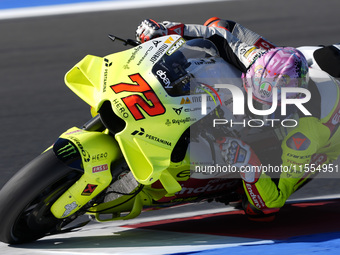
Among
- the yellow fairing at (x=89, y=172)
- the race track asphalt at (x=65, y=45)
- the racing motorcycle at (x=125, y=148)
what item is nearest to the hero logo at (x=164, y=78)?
the racing motorcycle at (x=125, y=148)

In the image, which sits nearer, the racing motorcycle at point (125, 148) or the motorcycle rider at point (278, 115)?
the racing motorcycle at point (125, 148)

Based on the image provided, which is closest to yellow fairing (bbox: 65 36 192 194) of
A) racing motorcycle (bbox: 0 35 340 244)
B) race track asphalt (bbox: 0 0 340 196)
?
racing motorcycle (bbox: 0 35 340 244)

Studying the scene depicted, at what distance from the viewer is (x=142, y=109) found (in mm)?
3188

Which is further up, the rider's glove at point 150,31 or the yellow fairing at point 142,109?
the rider's glove at point 150,31

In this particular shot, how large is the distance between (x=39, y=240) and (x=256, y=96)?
1.46 metres

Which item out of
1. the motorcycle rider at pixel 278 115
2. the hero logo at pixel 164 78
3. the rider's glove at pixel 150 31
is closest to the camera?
the hero logo at pixel 164 78

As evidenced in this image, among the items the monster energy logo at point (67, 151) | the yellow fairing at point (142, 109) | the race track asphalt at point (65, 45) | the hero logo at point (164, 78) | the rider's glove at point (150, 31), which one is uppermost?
the rider's glove at point (150, 31)

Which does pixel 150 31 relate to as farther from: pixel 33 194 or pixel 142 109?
pixel 33 194

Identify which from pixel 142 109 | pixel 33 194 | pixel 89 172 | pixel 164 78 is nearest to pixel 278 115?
pixel 164 78

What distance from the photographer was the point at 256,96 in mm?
3521

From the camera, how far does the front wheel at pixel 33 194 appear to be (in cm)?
325

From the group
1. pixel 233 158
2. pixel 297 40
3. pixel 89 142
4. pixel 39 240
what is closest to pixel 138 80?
pixel 89 142

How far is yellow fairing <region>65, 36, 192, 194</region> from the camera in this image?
3.16 metres

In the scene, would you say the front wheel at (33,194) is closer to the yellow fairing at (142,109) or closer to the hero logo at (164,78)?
the yellow fairing at (142,109)
